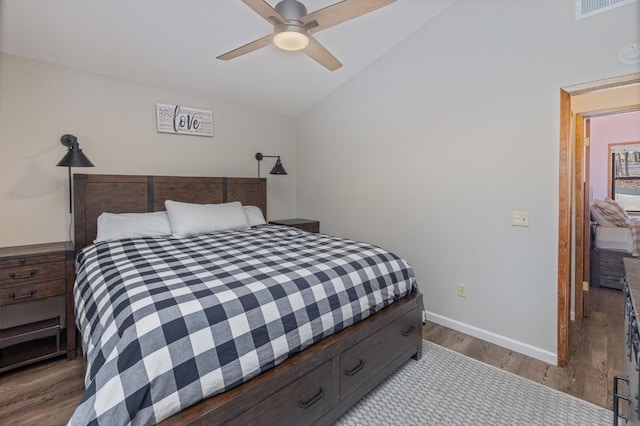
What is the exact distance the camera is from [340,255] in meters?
2.08

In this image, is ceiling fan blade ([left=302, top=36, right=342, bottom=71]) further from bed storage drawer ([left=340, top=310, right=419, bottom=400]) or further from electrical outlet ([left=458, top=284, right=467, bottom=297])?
electrical outlet ([left=458, top=284, right=467, bottom=297])

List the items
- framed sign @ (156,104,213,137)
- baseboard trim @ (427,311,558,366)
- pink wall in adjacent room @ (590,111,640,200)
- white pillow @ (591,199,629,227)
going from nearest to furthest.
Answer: baseboard trim @ (427,311,558,366)
framed sign @ (156,104,213,137)
white pillow @ (591,199,629,227)
pink wall in adjacent room @ (590,111,640,200)

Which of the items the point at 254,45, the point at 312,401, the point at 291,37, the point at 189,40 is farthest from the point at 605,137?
the point at 312,401

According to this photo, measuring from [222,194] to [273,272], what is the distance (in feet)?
7.10

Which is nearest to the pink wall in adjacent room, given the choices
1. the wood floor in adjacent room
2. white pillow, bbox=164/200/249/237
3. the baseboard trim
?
the wood floor in adjacent room

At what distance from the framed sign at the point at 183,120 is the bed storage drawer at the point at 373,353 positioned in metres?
2.79

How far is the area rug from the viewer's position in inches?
70.3

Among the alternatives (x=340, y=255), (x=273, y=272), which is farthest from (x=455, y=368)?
(x=273, y=272)

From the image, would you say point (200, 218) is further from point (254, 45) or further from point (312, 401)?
point (312, 401)

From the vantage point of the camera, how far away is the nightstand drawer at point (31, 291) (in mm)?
2148

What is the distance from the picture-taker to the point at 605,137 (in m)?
6.00

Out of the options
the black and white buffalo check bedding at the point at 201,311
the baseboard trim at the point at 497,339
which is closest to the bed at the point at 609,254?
the baseboard trim at the point at 497,339

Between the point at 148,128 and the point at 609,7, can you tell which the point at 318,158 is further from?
the point at 609,7

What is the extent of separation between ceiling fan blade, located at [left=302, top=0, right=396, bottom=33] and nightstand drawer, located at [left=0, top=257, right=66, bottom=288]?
2399 millimetres
